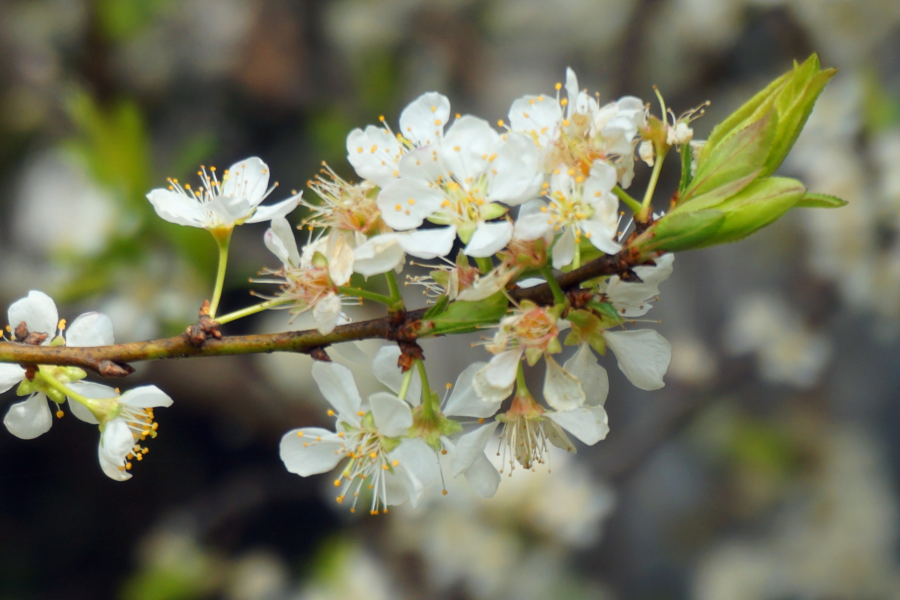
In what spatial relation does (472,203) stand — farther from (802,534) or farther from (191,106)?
(802,534)

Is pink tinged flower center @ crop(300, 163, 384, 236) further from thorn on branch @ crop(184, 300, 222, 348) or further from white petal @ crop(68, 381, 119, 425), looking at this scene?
white petal @ crop(68, 381, 119, 425)

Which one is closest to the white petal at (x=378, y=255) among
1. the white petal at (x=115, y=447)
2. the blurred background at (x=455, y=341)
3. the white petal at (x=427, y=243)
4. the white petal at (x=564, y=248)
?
the white petal at (x=427, y=243)

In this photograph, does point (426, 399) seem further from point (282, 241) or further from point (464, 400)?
point (282, 241)

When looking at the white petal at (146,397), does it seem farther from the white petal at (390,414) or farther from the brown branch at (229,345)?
the white petal at (390,414)

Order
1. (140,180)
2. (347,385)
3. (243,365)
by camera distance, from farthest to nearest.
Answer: (243,365) < (140,180) < (347,385)

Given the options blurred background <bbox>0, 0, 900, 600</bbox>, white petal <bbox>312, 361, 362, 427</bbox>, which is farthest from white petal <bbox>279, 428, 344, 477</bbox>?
blurred background <bbox>0, 0, 900, 600</bbox>

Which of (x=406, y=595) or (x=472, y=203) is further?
(x=406, y=595)

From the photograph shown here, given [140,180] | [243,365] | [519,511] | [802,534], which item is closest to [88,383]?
[140,180]

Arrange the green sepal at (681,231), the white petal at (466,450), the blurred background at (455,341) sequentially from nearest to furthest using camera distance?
the green sepal at (681,231)
the white petal at (466,450)
the blurred background at (455,341)
